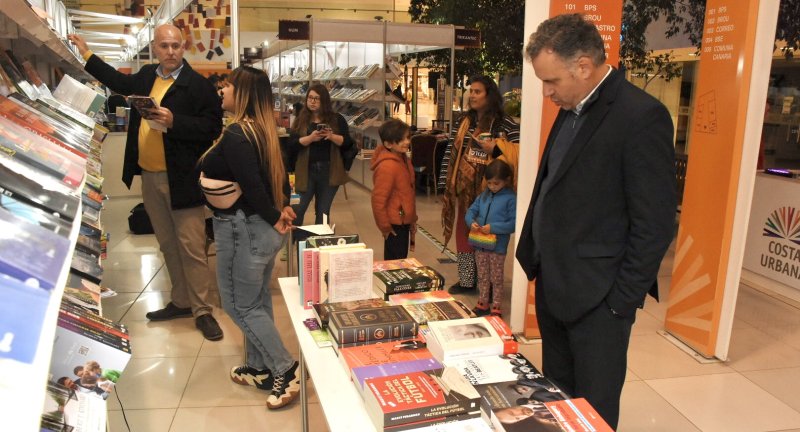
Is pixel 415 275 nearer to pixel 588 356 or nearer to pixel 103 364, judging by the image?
pixel 588 356

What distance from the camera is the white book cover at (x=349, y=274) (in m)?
2.29

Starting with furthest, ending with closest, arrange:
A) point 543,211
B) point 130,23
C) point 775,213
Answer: point 130,23, point 775,213, point 543,211

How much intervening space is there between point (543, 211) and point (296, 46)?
31.8 ft

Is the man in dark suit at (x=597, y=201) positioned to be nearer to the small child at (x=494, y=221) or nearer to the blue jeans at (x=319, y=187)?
the small child at (x=494, y=221)

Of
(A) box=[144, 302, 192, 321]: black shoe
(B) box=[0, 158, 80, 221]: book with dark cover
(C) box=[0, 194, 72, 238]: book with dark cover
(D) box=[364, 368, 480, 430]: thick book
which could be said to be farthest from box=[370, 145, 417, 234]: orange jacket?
(C) box=[0, 194, 72, 238]: book with dark cover

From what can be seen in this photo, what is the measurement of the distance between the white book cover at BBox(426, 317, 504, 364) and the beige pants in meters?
2.45

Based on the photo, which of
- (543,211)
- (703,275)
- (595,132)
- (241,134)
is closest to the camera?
(595,132)

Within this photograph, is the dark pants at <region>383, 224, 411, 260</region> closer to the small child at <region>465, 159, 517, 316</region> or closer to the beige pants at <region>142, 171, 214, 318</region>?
the small child at <region>465, 159, 517, 316</region>

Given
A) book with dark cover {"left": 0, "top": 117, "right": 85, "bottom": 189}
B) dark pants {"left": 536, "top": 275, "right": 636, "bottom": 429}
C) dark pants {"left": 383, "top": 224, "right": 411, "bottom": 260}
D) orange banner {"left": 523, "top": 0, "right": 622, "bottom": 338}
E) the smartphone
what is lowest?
dark pants {"left": 383, "top": 224, "right": 411, "bottom": 260}

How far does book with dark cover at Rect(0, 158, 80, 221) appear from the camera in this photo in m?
0.99

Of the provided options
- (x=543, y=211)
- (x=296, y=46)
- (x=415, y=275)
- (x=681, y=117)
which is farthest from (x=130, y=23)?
(x=681, y=117)

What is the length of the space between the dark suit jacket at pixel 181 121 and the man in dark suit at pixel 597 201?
2.42 m

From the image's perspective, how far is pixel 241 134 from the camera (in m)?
2.73

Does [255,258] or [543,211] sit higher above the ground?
[543,211]
